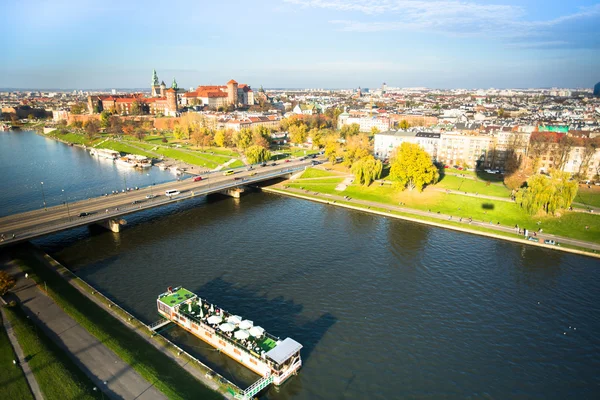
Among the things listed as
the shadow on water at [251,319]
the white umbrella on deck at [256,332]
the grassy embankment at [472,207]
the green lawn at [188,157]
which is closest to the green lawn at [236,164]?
the green lawn at [188,157]

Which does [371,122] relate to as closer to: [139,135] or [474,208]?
[139,135]

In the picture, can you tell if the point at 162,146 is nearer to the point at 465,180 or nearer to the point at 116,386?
the point at 465,180

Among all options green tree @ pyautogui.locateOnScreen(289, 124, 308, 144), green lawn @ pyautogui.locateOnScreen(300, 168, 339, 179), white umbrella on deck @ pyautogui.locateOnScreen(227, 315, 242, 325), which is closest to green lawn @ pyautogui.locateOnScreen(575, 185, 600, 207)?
green lawn @ pyautogui.locateOnScreen(300, 168, 339, 179)

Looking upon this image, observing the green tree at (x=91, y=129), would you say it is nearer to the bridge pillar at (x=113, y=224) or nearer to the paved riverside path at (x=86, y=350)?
the bridge pillar at (x=113, y=224)

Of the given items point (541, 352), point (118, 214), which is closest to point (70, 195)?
point (118, 214)

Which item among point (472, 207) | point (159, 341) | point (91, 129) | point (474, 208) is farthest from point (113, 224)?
point (91, 129)

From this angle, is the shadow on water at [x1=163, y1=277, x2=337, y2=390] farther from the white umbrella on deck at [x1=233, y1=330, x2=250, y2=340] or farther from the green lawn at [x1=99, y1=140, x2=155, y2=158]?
the green lawn at [x1=99, y1=140, x2=155, y2=158]
